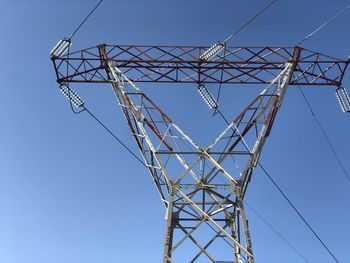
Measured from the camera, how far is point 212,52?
2238 centimetres

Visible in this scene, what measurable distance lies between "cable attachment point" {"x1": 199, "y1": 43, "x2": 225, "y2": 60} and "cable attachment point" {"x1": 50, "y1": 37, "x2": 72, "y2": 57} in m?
6.46

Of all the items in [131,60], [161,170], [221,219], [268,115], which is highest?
[131,60]

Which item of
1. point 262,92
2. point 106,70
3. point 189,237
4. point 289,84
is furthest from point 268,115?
point 106,70

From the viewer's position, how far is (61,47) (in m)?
22.6

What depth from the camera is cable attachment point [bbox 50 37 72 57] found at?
73.6 feet

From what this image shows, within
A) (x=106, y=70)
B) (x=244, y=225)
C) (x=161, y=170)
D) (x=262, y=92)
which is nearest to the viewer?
(x=244, y=225)

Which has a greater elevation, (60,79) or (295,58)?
(295,58)

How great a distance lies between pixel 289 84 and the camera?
22.7m

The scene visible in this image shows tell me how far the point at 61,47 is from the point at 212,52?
7.30 metres

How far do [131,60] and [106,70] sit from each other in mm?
1348

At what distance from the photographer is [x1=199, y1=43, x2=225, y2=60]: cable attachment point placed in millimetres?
22375

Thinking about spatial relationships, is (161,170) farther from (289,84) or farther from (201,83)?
(289,84)

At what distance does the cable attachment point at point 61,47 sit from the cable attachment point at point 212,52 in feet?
21.2

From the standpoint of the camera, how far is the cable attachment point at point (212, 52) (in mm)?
22375
